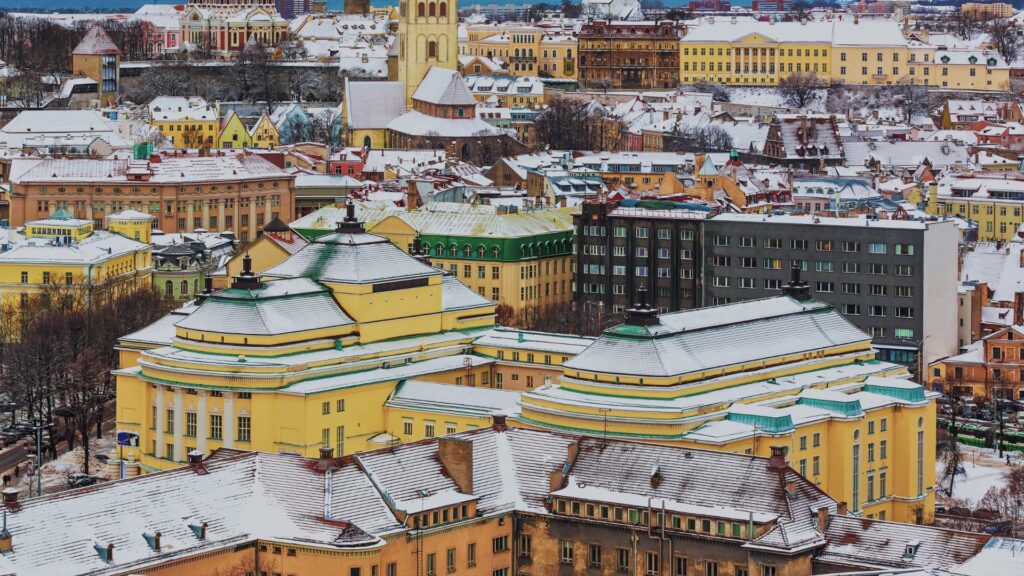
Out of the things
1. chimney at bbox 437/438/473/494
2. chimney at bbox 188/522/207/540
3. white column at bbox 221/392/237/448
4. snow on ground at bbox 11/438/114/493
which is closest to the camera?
chimney at bbox 188/522/207/540

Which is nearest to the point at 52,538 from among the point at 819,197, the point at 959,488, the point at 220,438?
the point at 220,438

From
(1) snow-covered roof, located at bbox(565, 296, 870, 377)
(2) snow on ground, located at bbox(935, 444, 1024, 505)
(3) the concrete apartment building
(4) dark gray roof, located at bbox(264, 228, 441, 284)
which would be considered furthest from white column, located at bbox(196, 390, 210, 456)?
(3) the concrete apartment building

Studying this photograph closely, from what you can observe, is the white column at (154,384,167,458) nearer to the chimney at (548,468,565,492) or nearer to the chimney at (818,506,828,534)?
the chimney at (548,468,565,492)

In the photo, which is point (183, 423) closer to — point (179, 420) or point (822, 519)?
point (179, 420)

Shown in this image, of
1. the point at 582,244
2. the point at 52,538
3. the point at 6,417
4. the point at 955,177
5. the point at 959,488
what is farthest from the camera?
the point at 955,177

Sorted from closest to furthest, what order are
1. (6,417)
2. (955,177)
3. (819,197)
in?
(6,417) → (819,197) → (955,177)

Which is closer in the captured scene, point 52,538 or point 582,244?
point 52,538

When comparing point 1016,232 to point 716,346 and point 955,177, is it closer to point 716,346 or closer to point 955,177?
point 955,177
